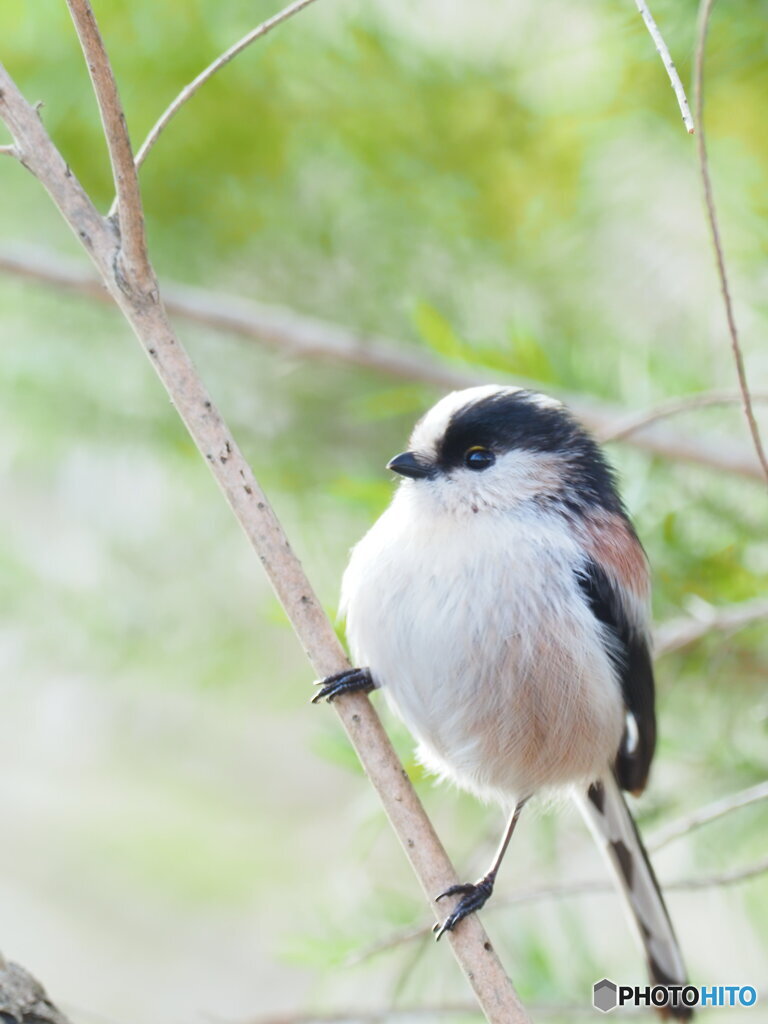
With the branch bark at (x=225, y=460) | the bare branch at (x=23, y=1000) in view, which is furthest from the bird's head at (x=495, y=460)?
the bare branch at (x=23, y=1000)

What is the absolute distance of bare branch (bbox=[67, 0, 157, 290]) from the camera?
0.70 m

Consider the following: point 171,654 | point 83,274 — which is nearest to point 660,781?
point 171,654

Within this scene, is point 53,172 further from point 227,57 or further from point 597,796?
point 597,796

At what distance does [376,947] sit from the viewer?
0.97m

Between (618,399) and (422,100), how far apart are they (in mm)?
527

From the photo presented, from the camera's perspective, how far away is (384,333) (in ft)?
5.51

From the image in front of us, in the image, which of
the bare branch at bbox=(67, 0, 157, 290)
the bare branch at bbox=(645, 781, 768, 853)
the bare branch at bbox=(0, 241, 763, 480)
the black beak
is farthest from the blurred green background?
the bare branch at bbox=(67, 0, 157, 290)

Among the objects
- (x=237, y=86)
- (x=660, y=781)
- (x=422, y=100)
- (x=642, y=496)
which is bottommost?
(x=660, y=781)

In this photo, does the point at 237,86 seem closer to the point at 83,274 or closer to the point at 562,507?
the point at 83,274

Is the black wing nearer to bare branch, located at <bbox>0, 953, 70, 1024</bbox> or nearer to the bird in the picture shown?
the bird

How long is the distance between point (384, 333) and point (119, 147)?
38.0 inches

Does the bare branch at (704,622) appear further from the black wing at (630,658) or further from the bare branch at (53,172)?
the bare branch at (53,172)

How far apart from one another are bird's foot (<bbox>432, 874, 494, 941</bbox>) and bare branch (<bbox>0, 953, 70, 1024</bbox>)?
274 millimetres

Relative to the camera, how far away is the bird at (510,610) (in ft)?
3.36
